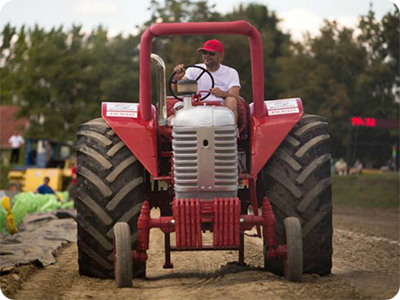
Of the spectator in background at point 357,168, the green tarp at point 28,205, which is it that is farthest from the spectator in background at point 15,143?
the spectator in background at point 357,168

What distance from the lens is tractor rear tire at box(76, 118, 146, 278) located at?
7410 mm

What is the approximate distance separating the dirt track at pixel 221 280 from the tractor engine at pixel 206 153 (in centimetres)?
83

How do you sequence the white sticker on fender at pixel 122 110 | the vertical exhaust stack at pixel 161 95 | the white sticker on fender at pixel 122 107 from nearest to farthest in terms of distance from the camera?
the vertical exhaust stack at pixel 161 95 < the white sticker on fender at pixel 122 110 < the white sticker on fender at pixel 122 107

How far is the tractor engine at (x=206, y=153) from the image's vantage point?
688 centimetres

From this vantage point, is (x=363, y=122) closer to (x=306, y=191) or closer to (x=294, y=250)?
(x=306, y=191)

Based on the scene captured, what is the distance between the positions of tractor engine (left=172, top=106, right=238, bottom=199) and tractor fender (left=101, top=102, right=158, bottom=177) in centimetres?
53

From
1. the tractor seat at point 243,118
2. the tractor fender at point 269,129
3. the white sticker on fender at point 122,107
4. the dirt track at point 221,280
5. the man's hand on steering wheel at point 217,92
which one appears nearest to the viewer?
the dirt track at point 221,280

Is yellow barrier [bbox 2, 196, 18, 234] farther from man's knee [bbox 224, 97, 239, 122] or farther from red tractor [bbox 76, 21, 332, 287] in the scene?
man's knee [bbox 224, 97, 239, 122]

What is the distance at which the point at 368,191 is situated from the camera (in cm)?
2631

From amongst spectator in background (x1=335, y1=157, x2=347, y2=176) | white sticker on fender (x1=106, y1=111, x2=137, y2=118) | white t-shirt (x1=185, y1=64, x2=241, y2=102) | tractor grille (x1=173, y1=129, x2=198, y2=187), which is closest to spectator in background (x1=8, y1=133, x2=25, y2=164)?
spectator in background (x1=335, y1=157, x2=347, y2=176)

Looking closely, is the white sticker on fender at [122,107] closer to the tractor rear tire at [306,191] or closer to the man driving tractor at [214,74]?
the man driving tractor at [214,74]

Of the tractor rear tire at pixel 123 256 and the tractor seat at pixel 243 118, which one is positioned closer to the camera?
the tractor rear tire at pixel 123 256

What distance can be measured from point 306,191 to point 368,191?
1945 cm

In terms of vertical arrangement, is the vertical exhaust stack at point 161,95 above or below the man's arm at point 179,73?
below
